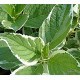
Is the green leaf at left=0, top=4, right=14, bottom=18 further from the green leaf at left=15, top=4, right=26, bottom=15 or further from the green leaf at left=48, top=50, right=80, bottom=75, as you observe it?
the green leaf at left=48, top=50, right=80, bottom=75

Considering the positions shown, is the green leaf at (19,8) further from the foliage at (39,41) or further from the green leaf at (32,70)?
the green leaf at (32,70)

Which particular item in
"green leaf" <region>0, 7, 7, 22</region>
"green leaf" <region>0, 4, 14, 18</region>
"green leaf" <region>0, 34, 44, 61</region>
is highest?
"green leaf" <region>0, 4, 14, 18</region>

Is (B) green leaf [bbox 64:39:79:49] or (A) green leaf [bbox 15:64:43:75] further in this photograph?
(B) green leaf [bbox 64:39:79:49]

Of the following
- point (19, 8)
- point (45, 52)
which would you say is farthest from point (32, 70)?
point (19, 8)

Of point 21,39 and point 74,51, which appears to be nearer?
point 21,39

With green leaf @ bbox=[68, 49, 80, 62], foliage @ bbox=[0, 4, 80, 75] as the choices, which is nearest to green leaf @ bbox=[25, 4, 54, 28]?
foliage @ bbox=[0, 4, 80, 75]

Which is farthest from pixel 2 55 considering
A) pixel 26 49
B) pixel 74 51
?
pixel 74 51
